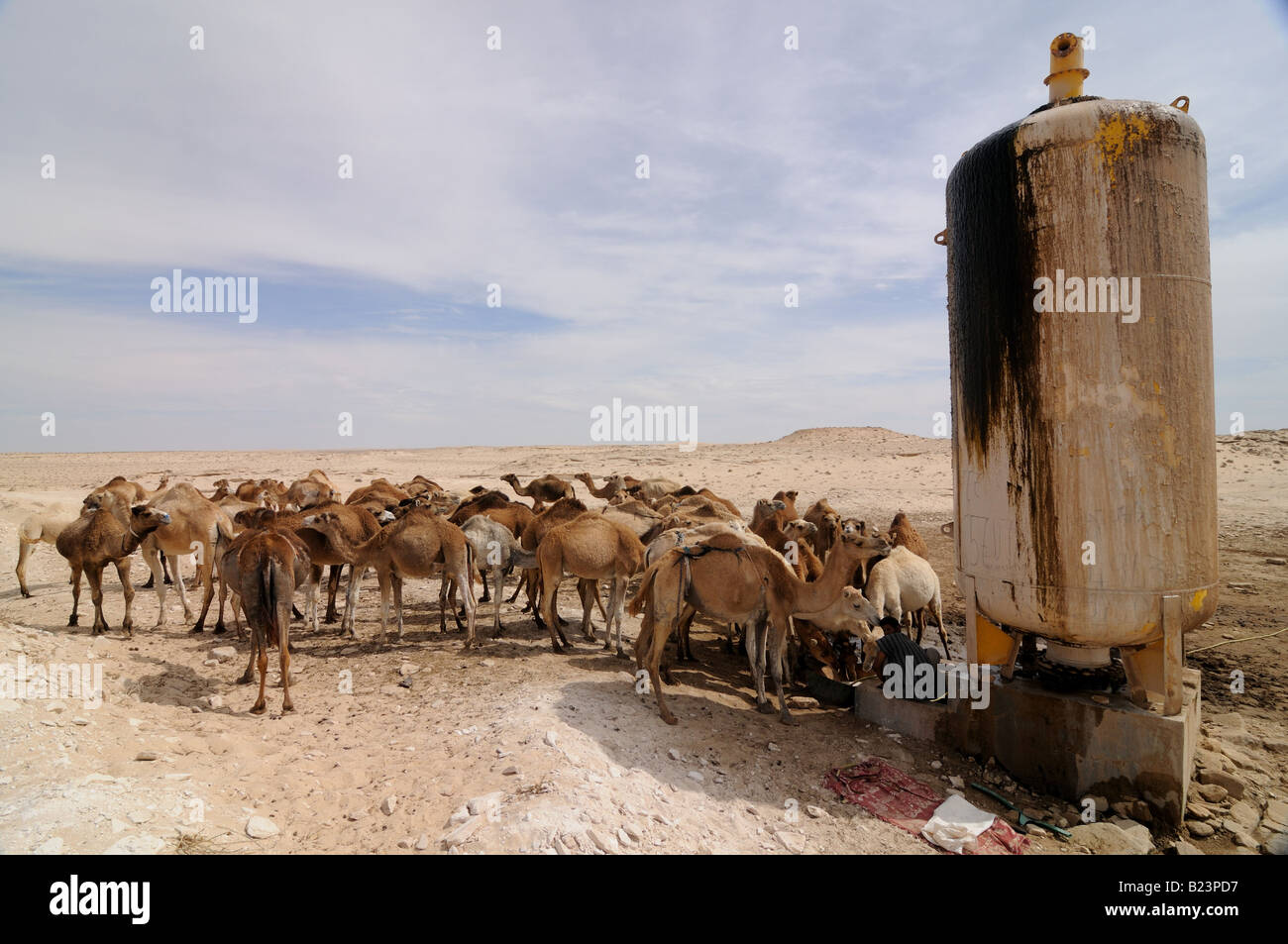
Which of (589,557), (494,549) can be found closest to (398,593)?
(494,549)

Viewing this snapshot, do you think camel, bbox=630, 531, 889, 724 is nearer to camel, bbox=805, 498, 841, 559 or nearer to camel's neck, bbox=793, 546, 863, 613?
camel's neck, bbox=793, 546, 863, 613

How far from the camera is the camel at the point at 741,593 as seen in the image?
888 cm

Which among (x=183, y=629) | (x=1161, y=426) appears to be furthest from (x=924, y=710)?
(x=183, y=629)

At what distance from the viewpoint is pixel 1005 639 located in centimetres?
736

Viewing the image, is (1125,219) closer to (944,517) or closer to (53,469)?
(944,517)

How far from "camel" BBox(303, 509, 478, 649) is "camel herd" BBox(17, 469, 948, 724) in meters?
0.02

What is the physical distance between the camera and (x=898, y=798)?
694 cm

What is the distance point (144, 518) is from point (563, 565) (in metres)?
7.40

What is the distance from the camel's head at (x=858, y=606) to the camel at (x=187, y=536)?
10.6 meters

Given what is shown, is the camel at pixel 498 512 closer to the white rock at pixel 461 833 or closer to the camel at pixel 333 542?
the camel at pixel 333 542

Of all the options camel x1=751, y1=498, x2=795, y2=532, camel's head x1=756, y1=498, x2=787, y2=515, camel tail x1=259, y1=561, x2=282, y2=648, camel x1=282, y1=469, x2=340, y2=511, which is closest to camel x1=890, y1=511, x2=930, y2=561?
camel x1=751, y1=498, x2=795, y2=532

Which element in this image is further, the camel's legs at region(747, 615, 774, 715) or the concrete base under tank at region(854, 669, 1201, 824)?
the camel's legs at region(747, 615, 774, 715)

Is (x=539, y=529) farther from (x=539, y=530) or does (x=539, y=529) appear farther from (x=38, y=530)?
(x=38, y=530)

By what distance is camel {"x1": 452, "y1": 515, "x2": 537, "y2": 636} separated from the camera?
1237cm
